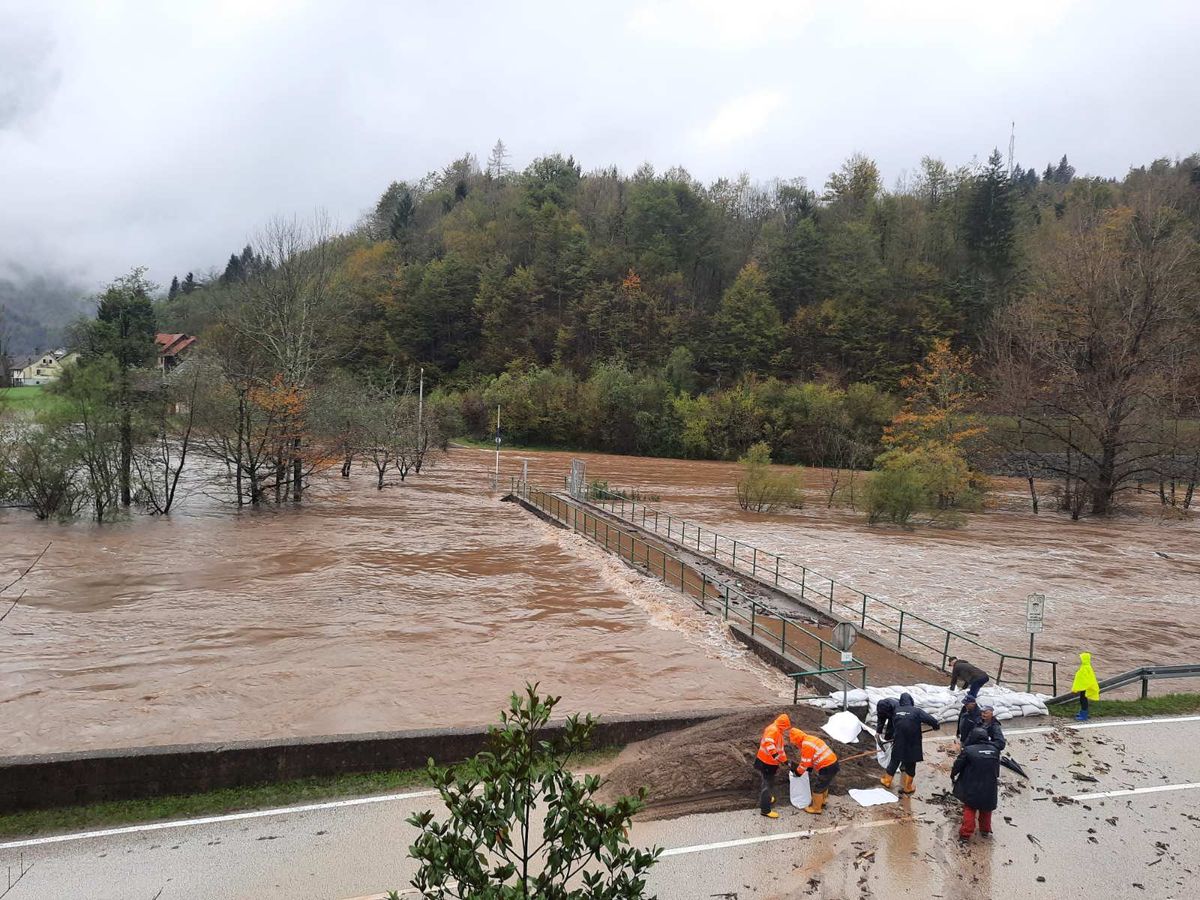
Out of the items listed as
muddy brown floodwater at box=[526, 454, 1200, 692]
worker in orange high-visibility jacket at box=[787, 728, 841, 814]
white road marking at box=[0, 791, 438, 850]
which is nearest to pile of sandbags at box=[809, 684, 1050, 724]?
worker in orange high-visibility jacket at box=[787, 728, 841, 814]

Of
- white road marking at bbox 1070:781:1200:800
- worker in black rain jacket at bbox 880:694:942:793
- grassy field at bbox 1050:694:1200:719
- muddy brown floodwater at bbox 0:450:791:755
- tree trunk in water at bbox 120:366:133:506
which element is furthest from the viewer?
tree trunk in water at bbox 120:366:133:506

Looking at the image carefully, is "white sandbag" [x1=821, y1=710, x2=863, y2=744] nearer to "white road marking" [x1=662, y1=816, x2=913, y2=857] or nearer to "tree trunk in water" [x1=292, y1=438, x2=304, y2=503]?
"white road marking" [x1=662, y1=816, x2=913, y2=857]

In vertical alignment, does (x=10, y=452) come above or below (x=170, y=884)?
above

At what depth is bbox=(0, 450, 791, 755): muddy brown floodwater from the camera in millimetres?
11500

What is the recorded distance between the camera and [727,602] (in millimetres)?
16734

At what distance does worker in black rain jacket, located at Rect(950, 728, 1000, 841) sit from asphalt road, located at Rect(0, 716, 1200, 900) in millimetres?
180

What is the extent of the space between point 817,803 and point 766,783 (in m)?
0.59

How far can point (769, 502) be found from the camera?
1441 inches

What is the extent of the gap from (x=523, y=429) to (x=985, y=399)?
4100 cm

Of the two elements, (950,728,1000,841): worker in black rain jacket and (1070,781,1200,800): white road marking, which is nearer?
(950,728,1000,841): worker in black rain jacket

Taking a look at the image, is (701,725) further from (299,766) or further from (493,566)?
(493,566)

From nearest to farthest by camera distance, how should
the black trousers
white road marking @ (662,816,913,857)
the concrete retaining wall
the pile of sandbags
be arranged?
white road marking @ (662,816,913,857), the black trousers, the concrete retaining wall, the pile of sandbags

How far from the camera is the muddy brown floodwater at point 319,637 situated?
453 inches

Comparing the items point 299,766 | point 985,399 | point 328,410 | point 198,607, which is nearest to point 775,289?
point 985,399
